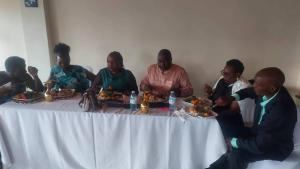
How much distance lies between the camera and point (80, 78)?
306 centimetres

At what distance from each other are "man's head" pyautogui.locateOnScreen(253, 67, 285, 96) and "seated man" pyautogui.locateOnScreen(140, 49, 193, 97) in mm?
1134

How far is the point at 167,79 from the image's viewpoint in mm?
3078

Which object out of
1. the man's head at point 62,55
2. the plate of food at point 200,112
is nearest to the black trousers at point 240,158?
the plate of food at point 200,112

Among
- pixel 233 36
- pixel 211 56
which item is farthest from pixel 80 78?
pixel 233 36

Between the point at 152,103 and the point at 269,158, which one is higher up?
the point at 152,103

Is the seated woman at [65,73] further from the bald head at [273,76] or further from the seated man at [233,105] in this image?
the bald head at [273,76]

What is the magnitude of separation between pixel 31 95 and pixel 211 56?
238 centimetres

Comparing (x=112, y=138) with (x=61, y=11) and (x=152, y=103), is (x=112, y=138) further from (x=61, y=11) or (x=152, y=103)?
(x=61, y=11)

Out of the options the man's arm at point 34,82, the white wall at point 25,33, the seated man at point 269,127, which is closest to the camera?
the seated man at point 269,127

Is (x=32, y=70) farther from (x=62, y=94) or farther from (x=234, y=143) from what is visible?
(x=234, y=143)

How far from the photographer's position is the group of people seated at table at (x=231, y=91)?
1.87 meters

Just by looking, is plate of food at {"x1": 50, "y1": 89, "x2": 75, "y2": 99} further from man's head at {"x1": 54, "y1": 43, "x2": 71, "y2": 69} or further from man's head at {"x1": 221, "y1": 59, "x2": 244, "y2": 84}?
man's head at {"x1": 221, "y1": 59, "x2": 244, "y2": 84}

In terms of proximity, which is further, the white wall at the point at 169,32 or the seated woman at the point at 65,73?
the white wall at the point at 169,32

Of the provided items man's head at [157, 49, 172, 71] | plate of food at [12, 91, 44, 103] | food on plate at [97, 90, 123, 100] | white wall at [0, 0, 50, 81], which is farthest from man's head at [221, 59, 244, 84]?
white wall at [0, 0, 50, 81]
